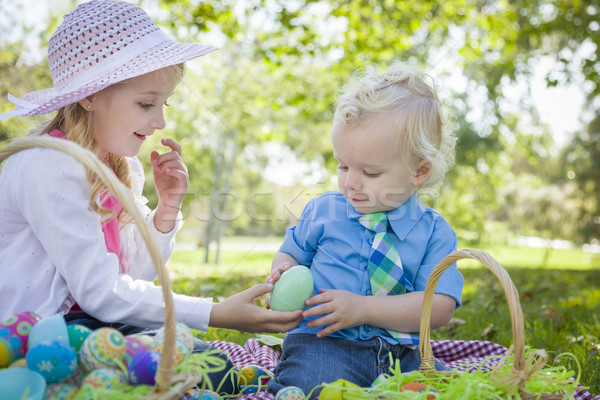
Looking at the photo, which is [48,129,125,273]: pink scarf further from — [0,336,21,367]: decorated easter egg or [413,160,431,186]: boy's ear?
[413,160,431,186]: boy's ear

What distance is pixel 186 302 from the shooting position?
1.62 metres

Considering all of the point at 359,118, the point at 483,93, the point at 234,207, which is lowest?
the point at 234,207

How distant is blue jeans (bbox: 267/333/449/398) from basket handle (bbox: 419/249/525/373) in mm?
245

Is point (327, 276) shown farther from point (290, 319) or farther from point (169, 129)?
point (169, 129)

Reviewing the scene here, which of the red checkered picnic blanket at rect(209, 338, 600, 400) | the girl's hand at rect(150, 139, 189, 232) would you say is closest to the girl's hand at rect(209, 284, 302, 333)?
the red checkered picnic blanket at rect(209, 338, 600, 400)

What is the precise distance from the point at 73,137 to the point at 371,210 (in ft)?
3.80

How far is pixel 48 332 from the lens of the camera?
4.04 ft

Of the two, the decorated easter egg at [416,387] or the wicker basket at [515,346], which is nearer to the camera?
the wicker basket at [515,346]

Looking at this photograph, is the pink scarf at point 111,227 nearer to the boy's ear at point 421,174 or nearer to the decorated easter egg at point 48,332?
the decorated easter egg at point 48,332

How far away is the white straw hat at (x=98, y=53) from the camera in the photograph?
1.73 metres

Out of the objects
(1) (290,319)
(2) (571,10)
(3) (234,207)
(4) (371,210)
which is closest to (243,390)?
(1) (290,319)

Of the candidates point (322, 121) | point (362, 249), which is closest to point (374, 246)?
point (362, 249)

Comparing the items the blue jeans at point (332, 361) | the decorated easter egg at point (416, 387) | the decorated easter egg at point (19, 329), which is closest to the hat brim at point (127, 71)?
the decorated easter egg at point (19, 329)

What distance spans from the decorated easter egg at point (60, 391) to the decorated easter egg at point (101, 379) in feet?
0.09
